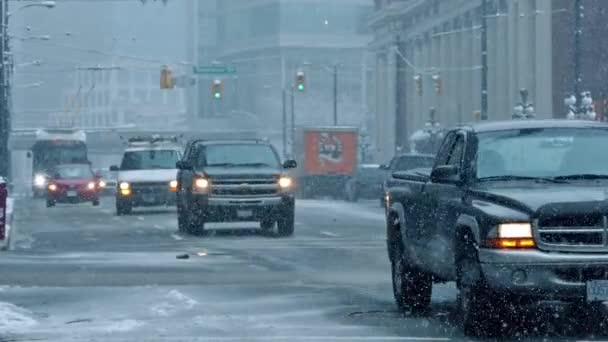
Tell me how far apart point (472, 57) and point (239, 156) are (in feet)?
222

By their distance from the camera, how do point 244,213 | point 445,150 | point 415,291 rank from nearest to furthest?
point 445,150 → point 415,291 → point 244,213

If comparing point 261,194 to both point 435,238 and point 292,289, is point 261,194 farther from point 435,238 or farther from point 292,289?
point 435,238

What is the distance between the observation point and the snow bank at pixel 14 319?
14.4 meters

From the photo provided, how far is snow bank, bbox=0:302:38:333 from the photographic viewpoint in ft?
47.1

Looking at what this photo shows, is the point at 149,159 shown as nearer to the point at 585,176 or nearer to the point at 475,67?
the point at 585,176

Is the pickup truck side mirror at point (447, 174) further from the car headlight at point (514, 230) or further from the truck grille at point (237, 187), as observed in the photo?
the truck grille at point (237, 187)

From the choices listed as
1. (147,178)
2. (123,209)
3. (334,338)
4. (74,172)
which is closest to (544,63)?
(74,172)

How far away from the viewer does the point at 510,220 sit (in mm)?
12609

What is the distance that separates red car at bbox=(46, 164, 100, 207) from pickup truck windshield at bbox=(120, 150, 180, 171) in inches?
546

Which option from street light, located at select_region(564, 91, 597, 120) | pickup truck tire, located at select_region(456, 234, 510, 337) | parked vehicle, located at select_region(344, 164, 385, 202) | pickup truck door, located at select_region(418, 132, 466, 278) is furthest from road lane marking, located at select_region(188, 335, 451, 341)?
parked vehicle, located at select_region(344, 164, 385, 202)

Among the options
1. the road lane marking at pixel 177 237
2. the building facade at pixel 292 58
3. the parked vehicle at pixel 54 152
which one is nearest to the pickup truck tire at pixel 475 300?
the road lane marking at pixel 177 237

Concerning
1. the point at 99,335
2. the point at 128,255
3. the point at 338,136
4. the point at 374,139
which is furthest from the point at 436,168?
the point at 374,139

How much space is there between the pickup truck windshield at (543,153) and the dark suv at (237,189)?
646 inches

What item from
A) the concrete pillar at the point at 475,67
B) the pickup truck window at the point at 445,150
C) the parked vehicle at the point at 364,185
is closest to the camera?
the pickup truck window at the point at 445,150
